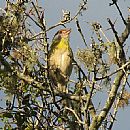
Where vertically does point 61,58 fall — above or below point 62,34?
below

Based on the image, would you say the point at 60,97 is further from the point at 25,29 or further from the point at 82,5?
the point at 82,5

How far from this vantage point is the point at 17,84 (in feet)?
9.95

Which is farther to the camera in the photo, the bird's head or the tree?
the bird's head

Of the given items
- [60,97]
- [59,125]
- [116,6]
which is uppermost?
[116,6]

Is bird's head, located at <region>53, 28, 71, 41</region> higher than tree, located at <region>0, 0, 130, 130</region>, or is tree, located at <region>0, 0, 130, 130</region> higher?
bird's head, located at <region>53, 28, 71, 41</region>

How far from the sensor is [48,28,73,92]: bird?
13.4ft

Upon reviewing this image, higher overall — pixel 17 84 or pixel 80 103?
pixel 17 84

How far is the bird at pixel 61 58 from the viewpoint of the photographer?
409 centimetres

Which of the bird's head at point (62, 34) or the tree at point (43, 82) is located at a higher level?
the bird's head at point (62, 34)

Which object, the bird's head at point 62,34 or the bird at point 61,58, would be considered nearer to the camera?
the bird at point 61,58

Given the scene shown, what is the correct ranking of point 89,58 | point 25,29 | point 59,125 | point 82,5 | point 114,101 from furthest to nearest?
point 82,5 < point 25,29 < point 59,125 < point 114,101 < point 89,58

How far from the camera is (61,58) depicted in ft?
14.3

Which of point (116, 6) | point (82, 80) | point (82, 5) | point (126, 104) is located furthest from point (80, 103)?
point (82, 5)

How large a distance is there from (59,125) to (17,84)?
0.42 meters
